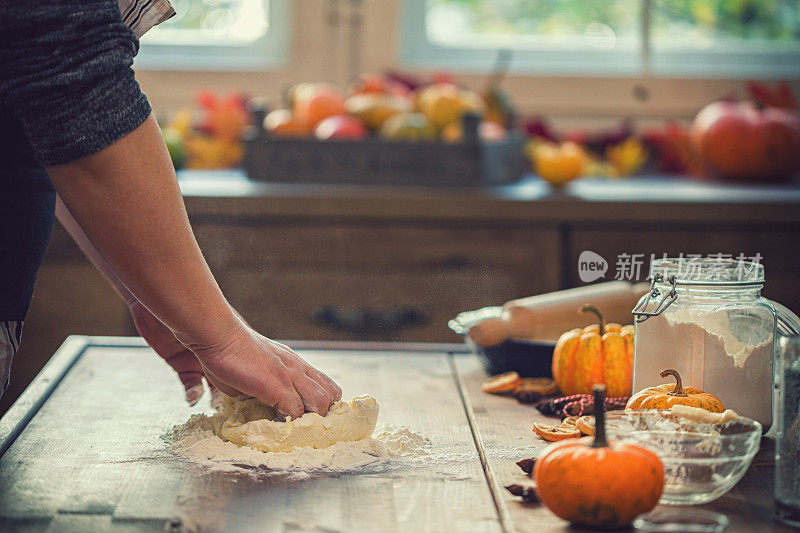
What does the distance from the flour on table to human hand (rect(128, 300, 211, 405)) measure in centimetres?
12

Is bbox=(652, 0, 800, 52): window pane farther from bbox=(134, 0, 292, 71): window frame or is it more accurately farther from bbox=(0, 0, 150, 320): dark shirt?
bbox=(0, 0, 150, 320): dark shirt

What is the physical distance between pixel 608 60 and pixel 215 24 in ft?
3.81

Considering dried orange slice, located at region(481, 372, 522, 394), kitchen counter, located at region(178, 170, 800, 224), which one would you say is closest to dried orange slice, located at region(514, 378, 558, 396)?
dried orange slice, located at region(481, 372, 522, 394)

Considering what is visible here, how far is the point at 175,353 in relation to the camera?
1.12 metres

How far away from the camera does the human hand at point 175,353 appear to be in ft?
3.62

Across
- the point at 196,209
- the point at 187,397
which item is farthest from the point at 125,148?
the point at 196,209

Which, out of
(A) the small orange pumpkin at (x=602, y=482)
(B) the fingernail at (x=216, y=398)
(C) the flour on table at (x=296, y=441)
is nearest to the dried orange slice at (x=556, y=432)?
(C) the flour on table at (x=296, y=441)

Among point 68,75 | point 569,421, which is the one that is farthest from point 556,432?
point 68,75

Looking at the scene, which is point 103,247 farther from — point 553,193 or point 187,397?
point 553,193

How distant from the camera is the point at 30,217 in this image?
101 cm

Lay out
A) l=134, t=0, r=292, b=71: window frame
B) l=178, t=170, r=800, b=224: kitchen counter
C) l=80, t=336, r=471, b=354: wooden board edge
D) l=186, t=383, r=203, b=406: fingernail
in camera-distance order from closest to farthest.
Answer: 1. l=186, t=383, r=203, b=406: fingernail
2. l=80, t=336, r=471, b=354: wooden board edge
3. l=178, t=170, r=800, b=224: kitchen counter
4. l=134, t=0, r=292, b=71: window frame

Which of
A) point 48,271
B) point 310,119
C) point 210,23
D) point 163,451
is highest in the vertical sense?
point 210,23

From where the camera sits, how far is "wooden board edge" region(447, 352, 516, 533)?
0.75m

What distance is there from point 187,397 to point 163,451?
18 cm
